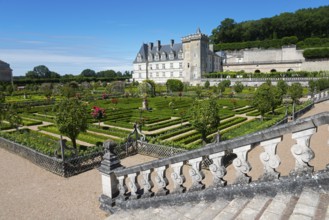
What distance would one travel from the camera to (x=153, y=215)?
4.64m

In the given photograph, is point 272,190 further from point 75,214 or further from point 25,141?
point 25,141

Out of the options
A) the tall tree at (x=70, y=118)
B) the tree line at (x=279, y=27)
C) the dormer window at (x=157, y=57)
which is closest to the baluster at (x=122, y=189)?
the tall tree at (x=70, y=118)

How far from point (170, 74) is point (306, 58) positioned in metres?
34.6

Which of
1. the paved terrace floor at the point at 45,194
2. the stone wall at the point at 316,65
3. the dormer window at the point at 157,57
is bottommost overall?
the paved terrace floor at the point at 45,194

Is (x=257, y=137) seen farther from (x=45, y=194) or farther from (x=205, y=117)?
(x=205, y=117)

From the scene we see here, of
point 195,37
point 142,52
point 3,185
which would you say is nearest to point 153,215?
point 3,185

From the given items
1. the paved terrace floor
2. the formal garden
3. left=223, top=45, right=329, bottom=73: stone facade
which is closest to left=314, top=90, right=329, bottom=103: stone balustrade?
the formal garden

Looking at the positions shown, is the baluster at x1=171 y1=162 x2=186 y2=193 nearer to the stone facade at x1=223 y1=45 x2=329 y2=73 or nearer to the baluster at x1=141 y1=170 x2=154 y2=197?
the baluster at x1=141 y1=170 x2=154 y2=197

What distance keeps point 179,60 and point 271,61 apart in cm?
2402

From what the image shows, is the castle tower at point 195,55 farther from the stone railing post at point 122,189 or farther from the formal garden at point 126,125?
the stone railing post at point 122,189

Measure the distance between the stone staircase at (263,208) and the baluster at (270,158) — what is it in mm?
256

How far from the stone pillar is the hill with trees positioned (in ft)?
232

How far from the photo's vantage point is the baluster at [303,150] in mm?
2973

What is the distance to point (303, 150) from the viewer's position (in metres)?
3.01
